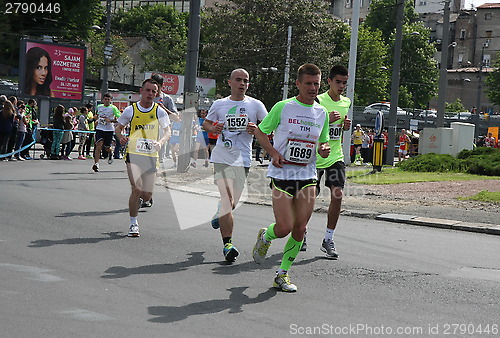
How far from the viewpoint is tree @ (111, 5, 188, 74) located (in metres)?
76.7

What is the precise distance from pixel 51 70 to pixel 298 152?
28983mm

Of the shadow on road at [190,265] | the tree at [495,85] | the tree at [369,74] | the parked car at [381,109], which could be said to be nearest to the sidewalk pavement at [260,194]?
the shadow on road at [190,265]

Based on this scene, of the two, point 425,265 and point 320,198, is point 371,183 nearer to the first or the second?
point 320,198

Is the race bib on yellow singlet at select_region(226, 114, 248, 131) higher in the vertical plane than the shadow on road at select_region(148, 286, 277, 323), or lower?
higher

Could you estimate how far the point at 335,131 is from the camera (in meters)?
8.43

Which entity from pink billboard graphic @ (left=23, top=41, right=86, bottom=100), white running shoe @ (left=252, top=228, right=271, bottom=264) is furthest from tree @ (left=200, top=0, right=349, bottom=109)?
white running shoe @ (left=252, top=228, right=271, bottom=264)

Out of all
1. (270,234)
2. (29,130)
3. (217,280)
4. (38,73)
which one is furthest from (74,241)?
(38,73)

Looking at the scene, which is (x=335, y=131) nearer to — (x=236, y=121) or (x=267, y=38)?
(x=236, y=121)

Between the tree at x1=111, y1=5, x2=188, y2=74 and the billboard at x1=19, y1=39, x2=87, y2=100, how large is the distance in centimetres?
4042

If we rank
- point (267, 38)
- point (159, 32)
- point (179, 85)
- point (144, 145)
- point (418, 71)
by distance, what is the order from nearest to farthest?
point (144, 145) → point (267, 38) → point (179, 85) → point (159, 32) → point (418, 71)


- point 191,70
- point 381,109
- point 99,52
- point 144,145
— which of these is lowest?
point 144,145

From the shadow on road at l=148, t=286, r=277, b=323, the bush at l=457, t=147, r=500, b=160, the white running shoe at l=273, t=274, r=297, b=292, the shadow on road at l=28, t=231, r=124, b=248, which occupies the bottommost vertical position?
the shadow on road at l=28, t=231, r=124, b=248

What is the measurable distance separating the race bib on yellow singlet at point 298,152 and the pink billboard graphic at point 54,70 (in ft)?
92.0

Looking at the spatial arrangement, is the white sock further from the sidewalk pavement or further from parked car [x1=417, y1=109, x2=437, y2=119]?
parked car [x1=417, y1=109, x2=437, y2=119]
